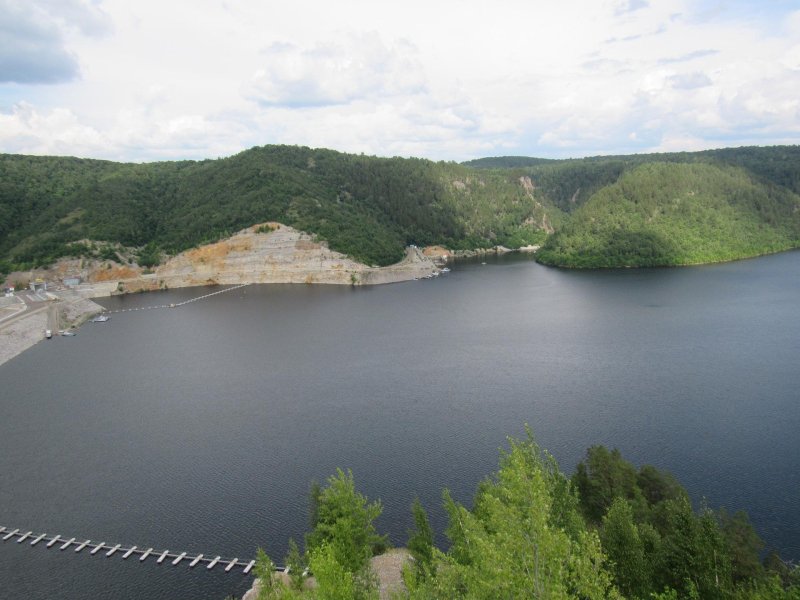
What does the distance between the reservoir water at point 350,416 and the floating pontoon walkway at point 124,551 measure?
0.44 m

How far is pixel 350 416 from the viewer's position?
43.4 meters

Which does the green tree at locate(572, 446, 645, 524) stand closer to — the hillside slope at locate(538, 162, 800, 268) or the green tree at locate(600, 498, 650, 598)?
the green tree at locate(600, 498, 650, 598)

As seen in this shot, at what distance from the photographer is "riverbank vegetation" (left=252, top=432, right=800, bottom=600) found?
14906mm

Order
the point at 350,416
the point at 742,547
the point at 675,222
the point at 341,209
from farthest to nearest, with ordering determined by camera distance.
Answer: the point at 341,209 < the point at 675,222 < the point at 350,416 < the point at 742,547

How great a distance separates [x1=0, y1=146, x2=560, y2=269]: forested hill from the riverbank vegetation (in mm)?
92141

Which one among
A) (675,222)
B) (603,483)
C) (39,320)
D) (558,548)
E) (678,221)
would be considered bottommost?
(39,320)

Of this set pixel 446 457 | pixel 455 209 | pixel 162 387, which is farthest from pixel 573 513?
pixel 455 209

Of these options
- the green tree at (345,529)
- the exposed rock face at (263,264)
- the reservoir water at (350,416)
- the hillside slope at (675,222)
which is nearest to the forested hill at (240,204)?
the exposed rock face at (263,264)

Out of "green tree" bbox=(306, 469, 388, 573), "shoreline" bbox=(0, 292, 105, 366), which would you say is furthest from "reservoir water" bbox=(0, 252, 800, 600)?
"green tree" bbox=(306, 469, 388, 573)

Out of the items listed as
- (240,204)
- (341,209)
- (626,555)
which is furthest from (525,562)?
(341,209)

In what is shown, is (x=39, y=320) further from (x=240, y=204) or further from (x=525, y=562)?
(x=525, y=562)

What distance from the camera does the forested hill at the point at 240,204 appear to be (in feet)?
388

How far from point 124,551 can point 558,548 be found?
23251mm

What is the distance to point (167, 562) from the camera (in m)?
28.5
